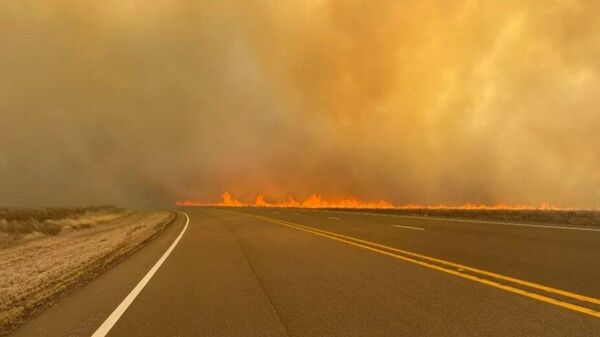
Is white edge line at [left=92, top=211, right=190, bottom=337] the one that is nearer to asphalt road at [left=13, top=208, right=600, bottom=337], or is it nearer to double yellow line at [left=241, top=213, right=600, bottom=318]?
asphalt road at [left=13, top=208, right=600, bottom=337]

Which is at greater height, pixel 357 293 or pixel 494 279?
pixel 494 279

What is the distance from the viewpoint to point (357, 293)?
23.4 feet

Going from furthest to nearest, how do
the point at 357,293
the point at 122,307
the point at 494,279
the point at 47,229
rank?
the point at 47,229, the point at 494,279, the point at 357,293, the point at 122,307

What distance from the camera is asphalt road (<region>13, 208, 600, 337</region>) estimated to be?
5352 millimetres

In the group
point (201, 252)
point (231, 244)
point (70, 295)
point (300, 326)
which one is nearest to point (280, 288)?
point (300, 326)

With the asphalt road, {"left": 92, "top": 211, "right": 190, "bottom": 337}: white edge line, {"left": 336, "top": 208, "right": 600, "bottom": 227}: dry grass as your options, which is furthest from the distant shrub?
{"left": 336, "top": 208, "right": 600, "bottom": 227}: dry grass

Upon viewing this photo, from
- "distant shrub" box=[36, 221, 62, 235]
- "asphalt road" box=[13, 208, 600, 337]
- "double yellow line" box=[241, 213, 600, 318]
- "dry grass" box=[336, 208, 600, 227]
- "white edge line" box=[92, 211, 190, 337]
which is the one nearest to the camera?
"asphalt road" box=[13, 208, 600, 337]

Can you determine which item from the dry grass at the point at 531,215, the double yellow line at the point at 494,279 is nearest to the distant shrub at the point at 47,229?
the dry grass at the point at 531,215

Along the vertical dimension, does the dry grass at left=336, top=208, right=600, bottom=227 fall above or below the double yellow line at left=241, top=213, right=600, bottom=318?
above

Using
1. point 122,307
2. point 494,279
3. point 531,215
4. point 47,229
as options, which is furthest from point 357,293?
point 47,229

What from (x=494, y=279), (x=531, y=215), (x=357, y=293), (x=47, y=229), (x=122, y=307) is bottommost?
(x=122, y=307)

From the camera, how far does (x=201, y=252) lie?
535 inches

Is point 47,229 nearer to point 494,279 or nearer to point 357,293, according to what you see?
point 357,293

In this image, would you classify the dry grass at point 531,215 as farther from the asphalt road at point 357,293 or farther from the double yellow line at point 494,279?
the double yellow line at point 494,279
